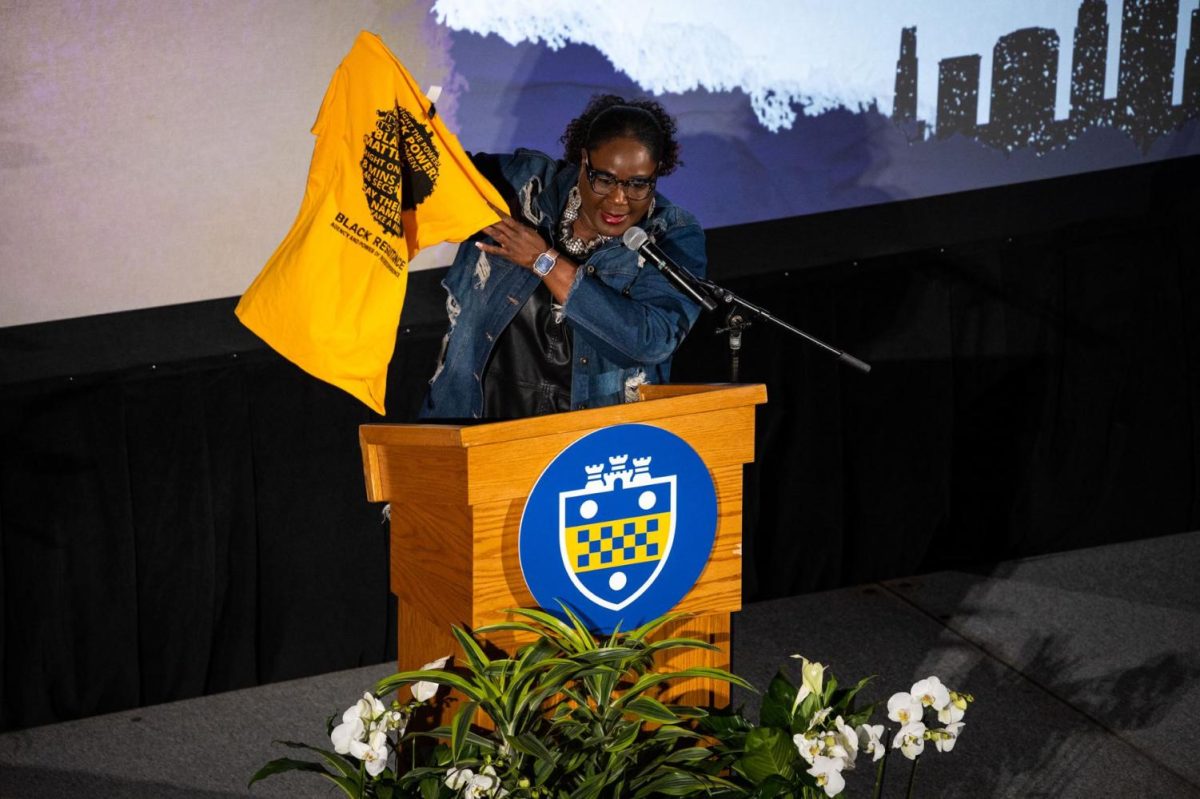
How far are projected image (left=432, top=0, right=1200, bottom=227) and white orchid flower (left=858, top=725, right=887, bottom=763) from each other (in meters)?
2.29

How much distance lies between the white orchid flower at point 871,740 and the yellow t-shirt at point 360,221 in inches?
39.0

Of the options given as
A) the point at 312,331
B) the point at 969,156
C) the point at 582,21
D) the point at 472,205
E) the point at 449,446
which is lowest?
the point at 449,446

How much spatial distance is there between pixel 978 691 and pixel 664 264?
200 cm

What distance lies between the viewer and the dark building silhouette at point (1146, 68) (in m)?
4.52

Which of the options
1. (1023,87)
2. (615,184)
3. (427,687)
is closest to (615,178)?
(615,184)

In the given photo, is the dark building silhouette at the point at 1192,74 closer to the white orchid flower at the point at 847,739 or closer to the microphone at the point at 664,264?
the microphone at the point at 664,264

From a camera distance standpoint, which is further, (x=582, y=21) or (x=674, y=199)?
(x=674, y=199)

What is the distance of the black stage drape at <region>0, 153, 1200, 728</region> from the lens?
142 inches

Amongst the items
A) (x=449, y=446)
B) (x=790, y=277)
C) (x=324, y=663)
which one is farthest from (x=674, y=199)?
(x=449, y=446)

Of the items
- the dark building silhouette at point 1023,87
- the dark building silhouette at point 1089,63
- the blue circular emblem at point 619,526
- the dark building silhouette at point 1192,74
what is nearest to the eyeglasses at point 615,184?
the blue circular emblem at point 619,526

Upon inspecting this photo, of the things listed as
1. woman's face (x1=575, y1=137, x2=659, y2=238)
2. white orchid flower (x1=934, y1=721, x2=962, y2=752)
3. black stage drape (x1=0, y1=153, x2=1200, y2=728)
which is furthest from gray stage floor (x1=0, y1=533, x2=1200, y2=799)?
woman's face (x1=575, y1=137, x2=659, y2=238)

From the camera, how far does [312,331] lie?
7.55ft

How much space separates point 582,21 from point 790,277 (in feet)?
3.32

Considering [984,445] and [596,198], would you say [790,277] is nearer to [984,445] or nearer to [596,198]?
[984,445]
